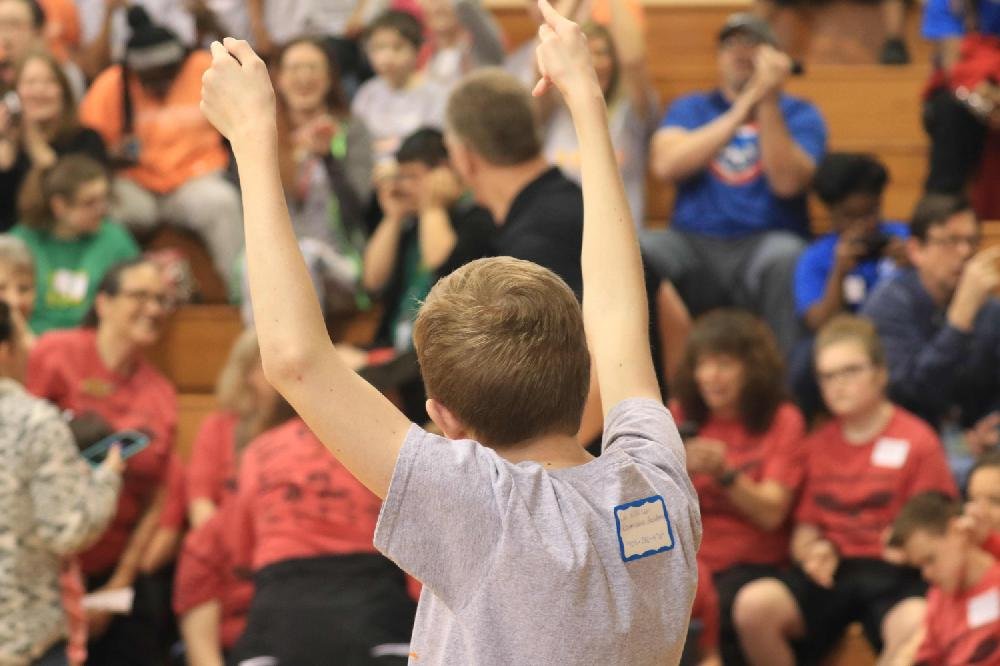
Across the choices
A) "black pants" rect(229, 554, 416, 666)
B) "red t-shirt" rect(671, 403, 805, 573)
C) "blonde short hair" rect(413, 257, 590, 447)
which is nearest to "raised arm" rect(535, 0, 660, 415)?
"blonde short hair" rect(413, 257, 590, 447)

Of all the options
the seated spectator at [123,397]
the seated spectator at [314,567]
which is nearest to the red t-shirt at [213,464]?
the seated spectator at [123,397]

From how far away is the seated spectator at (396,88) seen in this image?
19.0 ft

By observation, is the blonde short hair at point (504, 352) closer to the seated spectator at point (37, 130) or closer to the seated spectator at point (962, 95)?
the seated spectator at point (962, 95)

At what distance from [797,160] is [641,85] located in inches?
28.4

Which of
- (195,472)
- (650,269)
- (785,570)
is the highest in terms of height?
(650,269)

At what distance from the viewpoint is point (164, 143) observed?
230 inches

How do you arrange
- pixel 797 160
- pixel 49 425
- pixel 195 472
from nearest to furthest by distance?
pixel 49 425
pixel 195 472
pixel 797 160

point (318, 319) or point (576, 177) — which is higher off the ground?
point (318, 319)

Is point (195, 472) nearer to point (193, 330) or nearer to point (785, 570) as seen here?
point (193, 330)

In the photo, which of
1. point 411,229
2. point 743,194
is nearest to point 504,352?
point 411,229

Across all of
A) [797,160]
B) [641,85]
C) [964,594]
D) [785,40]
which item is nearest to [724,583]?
[964,594]

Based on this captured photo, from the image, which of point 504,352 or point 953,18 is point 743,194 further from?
point 504,352

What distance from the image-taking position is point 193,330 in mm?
5578

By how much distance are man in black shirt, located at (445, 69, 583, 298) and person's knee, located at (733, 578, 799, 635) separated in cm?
143
